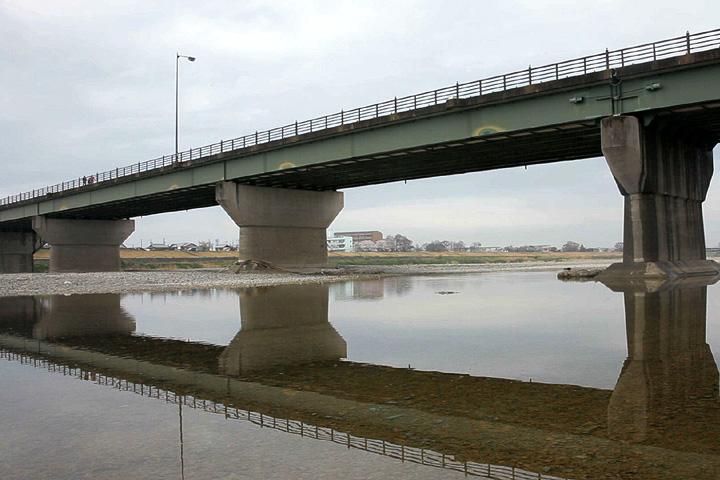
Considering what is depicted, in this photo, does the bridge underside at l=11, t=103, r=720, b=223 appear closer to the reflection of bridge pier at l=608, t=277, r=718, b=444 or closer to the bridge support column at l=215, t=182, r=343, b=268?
the bridge support column at l=215, t=182, r=343, b=268

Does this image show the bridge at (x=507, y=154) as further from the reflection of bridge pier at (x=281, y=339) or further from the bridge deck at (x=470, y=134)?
the reflection of bridge pier at (x=281, y=339)

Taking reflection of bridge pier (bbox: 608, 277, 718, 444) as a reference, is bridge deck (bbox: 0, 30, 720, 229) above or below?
above

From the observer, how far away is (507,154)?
139 ft

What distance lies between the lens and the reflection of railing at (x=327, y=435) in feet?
15.4

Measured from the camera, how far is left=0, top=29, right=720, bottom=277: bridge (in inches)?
1174

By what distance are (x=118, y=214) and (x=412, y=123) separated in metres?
58.5

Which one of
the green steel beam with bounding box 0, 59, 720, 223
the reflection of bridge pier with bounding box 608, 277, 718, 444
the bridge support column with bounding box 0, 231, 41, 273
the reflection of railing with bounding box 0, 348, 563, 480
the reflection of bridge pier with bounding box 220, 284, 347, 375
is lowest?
the reflection of bridge pier with bounding box 220, 284, 347, 375

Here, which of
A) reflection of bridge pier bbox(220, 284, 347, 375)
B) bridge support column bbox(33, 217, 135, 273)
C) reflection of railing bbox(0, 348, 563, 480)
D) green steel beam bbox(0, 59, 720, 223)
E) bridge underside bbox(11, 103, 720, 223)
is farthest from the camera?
bridge support column bbox(33, 217, 135, 273)

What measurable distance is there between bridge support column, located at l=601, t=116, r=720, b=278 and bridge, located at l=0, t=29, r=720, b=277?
0.07 m

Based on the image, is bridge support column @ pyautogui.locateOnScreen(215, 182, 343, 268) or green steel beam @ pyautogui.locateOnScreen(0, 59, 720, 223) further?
bridge support column @ pyautogui.locateOnScreen(215, 182, 343, 268)

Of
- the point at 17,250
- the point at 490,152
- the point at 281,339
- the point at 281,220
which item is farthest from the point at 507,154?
the point at 17,250

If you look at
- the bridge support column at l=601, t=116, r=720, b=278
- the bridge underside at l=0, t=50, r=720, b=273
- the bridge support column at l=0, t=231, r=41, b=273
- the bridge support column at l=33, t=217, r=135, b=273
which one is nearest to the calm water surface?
the bridge support column at l=601, t=116, r=720, b=278

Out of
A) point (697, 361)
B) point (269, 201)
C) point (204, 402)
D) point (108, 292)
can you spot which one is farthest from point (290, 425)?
point (269, 201)

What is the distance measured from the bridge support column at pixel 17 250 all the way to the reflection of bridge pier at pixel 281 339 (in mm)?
95504
